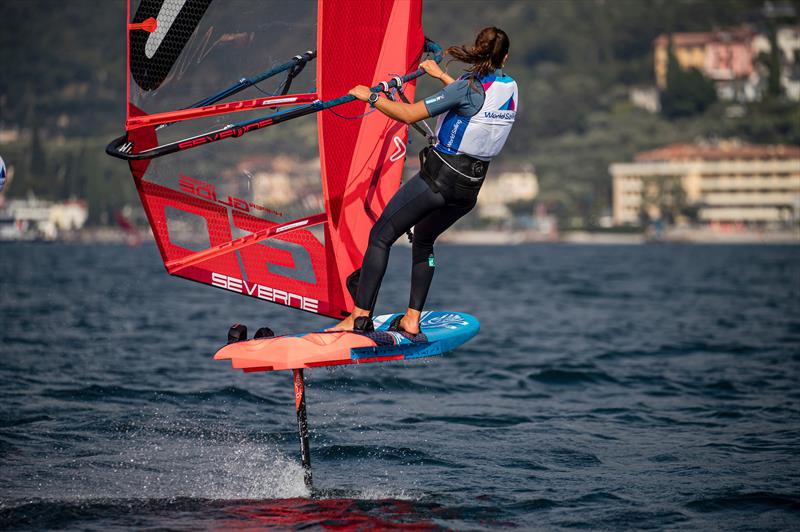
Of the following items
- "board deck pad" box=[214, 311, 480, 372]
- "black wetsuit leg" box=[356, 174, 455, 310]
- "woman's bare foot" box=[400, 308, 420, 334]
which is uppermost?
"black wetsuit leg" box=[356, 174, 455, 310]

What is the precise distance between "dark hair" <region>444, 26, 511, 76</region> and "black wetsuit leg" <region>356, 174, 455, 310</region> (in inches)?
37.8

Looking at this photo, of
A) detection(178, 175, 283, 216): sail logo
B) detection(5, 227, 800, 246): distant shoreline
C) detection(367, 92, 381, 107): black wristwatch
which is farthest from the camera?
Answer: detection(5, 227, 800, 246): distant shoreline

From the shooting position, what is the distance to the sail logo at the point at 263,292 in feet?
32.6

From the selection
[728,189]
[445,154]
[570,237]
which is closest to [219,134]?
[445,154]

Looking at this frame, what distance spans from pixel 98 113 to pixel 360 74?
846 inches

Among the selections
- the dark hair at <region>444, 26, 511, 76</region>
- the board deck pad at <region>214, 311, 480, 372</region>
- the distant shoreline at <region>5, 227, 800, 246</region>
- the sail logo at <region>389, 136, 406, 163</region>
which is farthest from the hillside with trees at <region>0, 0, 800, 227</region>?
the distant shoreline at <region>5, 227, 800, 246</region>

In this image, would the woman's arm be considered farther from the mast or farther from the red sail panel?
the mast

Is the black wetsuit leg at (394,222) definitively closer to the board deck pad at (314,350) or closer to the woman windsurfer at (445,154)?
the woman windsurfer at (445,154)

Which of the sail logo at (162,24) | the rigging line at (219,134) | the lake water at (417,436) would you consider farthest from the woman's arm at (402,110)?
the lake water at (417,436)

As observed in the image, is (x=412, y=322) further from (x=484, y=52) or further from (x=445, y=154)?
(x=484, y=52)

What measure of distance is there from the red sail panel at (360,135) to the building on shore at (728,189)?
16031 centimetres

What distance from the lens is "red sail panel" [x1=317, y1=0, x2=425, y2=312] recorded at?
1021 centimetres

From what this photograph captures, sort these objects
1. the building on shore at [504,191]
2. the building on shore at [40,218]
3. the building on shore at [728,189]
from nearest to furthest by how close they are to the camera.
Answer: the building on shore at [40,218] < the building on shore at [728,189] < the building on shore at [504,191]

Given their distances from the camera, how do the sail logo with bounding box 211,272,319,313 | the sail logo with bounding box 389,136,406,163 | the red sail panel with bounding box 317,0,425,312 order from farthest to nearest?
the sail logo with bounding box 389,136,406,163
the red sail panel with bounding box 317,0,425,312
the sail logo with bounding box 211,272,319,313
